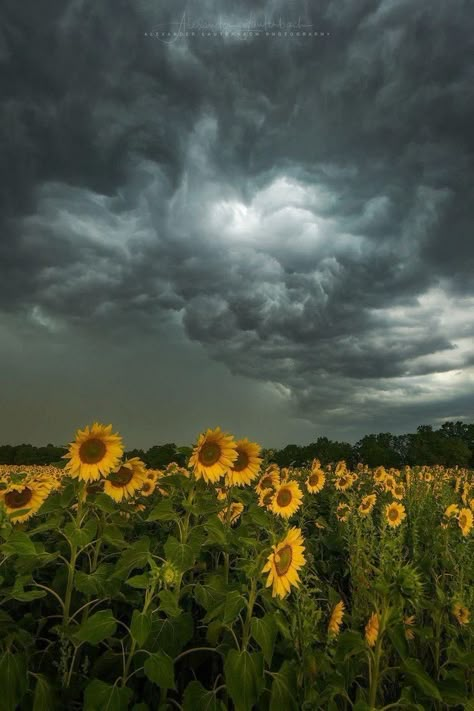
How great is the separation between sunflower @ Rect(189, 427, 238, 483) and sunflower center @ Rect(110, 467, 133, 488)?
84 cm

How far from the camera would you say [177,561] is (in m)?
3.90

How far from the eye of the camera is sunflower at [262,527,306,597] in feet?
12.7

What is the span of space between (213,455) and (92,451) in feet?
3.35

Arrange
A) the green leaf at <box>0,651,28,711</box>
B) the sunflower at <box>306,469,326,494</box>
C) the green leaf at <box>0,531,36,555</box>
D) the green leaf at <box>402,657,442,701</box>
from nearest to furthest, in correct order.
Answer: the green leaf at <box>402,657,442,701</box>, the green leaf at <box>0,651,28,711</box>, the green leaf at <box>0,531,36,555</box>, the sunflower at <box>306,469,326,494</box>

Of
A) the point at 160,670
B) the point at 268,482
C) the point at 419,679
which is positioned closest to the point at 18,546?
the point at 160,670

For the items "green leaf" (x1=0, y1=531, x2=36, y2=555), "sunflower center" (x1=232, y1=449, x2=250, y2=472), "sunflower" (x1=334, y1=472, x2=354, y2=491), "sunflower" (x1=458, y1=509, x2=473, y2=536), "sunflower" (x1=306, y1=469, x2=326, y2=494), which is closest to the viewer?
"green leaf" (x1=0, y1=531, x2=36, y2=555)

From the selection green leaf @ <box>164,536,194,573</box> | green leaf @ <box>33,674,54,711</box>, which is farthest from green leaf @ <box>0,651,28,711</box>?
green leaf @ <box>164,536,194,573</box>

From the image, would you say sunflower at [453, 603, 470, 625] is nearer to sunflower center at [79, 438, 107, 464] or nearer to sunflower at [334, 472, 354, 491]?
sunflower center at [79, 438, 107, 464]

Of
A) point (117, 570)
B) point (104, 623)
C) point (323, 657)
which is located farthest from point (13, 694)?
point (323, 657)

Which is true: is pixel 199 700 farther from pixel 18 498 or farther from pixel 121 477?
pixel 18 498

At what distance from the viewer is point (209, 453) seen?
4.88 m

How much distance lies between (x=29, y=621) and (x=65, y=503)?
0.86 metres

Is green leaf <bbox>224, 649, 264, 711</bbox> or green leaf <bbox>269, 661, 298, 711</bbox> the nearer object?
green leaf <bbox>224, 649, 264, 711</bbox>

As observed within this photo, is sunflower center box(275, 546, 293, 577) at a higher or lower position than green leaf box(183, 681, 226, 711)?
higher
